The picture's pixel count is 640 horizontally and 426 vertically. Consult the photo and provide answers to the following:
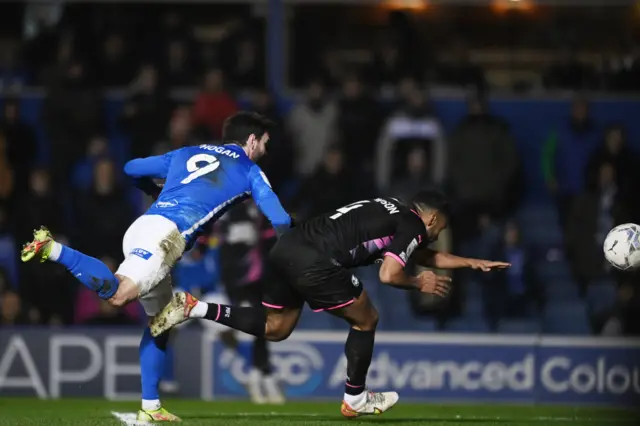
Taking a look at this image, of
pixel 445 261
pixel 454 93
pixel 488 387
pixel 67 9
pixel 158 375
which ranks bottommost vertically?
pixel 488 387

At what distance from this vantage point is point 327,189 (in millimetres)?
15953

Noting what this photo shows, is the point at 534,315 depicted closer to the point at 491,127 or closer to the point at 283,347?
the point at 491,127

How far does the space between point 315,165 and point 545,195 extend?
3.61 meters

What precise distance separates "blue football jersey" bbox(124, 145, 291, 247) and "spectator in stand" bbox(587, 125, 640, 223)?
8.09 metres

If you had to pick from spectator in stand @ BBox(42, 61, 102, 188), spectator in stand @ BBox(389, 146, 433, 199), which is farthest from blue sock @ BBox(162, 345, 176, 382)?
spectator in stand @ BBox(389, 146, 433, 199)

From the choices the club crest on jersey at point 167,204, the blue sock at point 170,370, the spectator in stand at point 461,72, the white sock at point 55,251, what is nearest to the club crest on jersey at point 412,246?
the club crest on jersey at point 167,204

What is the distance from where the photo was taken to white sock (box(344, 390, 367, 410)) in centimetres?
963

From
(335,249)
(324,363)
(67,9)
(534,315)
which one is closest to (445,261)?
(335,249)

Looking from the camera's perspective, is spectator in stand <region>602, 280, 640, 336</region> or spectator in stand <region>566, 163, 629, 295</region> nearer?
spectator in stand <region>602, 280, 640, 336</region>

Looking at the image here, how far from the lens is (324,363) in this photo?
1462 centimetres

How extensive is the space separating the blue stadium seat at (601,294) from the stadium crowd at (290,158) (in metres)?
0.11

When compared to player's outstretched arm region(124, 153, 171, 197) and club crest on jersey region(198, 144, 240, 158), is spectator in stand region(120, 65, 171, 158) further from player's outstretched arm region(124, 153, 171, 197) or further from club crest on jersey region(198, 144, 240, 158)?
club crest on jersey region(198, 144, 240, 158)

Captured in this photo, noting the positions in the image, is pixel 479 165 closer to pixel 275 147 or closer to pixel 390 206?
pixel 275 147

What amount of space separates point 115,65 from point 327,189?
382cm
